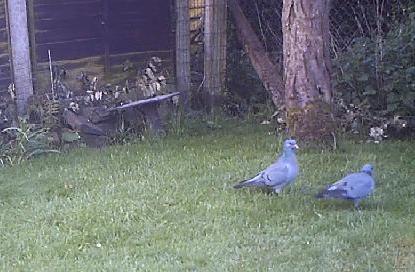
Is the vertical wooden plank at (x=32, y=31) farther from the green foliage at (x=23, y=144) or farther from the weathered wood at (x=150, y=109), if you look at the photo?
the green foliage at (x=23, y=144)

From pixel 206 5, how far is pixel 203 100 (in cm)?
100

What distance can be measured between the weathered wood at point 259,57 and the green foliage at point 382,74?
63 cm

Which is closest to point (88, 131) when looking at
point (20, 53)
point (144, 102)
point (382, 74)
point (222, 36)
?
point (144, 102)

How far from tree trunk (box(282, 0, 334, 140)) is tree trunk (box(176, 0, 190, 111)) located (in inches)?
76.8

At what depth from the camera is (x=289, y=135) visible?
7344 millimetres

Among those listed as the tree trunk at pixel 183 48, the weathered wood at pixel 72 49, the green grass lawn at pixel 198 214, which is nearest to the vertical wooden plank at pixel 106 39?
the weathered wood at pixel 72 49

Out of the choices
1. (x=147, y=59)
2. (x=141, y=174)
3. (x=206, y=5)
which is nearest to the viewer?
(x=141, y=174)

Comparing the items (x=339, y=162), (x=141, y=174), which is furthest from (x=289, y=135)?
(x=141, y=174)

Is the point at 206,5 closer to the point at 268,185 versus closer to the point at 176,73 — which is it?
the point at 176,73

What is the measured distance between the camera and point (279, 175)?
5.81m

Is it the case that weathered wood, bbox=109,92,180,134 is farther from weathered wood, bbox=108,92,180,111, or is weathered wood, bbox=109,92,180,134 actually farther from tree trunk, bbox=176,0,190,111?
tree trunk, bbox=176,0,190,111

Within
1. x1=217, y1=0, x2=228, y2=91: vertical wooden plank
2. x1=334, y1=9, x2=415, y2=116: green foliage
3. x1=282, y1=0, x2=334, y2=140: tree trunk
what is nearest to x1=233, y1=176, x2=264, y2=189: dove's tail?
x1=282, y1=0, x2=334, y2=140: tree trunk

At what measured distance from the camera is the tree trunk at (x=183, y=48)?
29.5 ft

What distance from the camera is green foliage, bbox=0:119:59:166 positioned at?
24.4 ft
